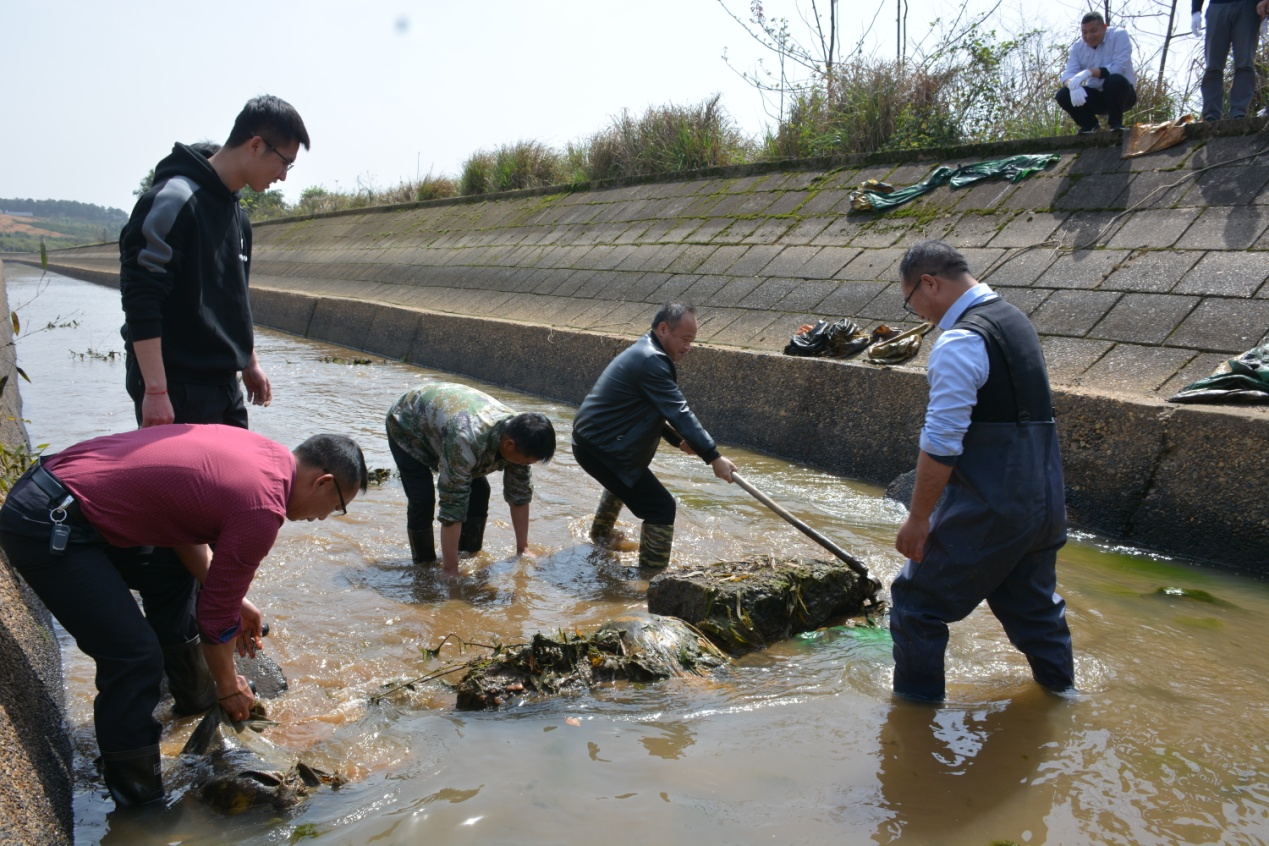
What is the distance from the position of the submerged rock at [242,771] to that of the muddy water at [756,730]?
0.20 feet

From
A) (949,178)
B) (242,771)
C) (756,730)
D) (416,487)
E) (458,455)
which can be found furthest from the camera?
(949,178)

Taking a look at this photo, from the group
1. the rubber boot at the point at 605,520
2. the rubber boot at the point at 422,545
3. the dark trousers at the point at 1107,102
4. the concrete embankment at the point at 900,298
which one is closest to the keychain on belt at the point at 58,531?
the rubber boot at the point at 422,545

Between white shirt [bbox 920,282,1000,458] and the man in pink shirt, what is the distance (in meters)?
1.94

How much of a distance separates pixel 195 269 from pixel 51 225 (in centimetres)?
13961

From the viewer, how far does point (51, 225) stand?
121m

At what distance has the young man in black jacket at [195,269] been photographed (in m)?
3.14

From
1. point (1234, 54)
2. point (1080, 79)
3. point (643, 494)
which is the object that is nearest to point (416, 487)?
point (643, 494)

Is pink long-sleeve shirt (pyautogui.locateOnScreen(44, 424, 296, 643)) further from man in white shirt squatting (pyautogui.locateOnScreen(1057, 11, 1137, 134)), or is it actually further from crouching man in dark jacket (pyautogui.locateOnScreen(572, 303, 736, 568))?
man in white shirt squatting (pyautogui.locateOnScreen(1057, 11, 1137, 134))

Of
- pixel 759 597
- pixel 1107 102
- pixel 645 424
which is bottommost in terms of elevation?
pixel 759 597

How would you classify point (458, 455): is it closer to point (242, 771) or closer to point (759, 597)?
point (759, 597)

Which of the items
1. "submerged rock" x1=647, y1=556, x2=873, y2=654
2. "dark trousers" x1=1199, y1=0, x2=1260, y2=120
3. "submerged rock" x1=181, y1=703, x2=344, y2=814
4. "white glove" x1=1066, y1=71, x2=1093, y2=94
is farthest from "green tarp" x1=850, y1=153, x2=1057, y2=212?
"submerged rock" x1=181, y1=703, x2=344, y2=814

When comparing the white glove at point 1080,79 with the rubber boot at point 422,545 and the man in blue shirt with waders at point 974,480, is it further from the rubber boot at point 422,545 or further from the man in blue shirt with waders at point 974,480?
the rubber boot at point 422,545

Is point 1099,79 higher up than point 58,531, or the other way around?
point 1099,79

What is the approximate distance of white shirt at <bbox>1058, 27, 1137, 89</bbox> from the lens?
9016mm
